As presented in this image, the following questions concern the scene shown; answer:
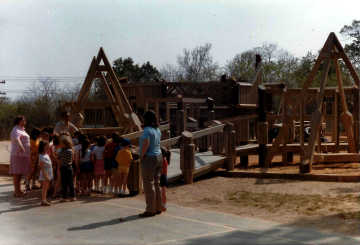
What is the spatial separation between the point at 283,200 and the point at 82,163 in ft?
13.6

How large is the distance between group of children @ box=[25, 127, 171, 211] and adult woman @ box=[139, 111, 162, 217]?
1.93 m

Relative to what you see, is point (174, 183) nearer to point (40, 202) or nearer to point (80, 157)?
point (80, 157)

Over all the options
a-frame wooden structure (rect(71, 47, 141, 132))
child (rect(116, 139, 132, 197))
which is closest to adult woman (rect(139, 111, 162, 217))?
child (rect(116, 139, 132, 197))

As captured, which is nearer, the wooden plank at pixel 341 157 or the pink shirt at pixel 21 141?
the pink shirt at pixel 21 141

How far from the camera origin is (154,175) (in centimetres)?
892

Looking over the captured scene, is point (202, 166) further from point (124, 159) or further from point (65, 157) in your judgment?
point (65, 157)

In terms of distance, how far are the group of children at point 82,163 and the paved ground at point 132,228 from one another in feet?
2.43

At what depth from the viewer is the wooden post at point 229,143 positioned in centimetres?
1384

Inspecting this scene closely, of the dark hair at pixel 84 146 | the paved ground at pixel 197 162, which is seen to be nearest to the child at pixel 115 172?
the dark hair at pixel 84 146

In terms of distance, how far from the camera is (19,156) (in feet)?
37.1

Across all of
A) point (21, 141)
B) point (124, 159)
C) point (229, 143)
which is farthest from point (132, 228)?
point (229, 143)

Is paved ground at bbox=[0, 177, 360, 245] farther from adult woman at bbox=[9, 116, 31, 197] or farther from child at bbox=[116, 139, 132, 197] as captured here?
adult woman at bbox=[9, 116, 31, 197]

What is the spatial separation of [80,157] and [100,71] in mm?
5311

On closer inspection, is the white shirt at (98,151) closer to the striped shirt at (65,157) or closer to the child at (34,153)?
the striped shirt at (65,157)
